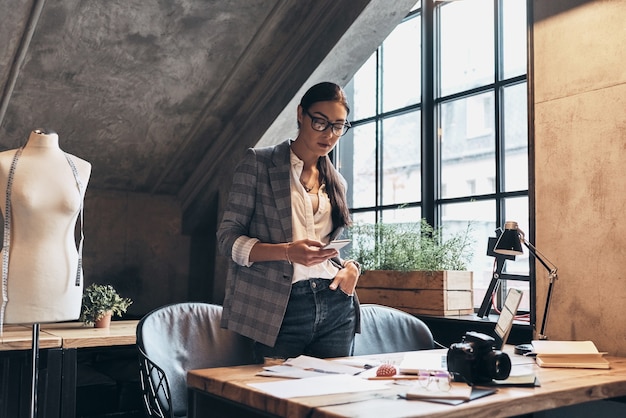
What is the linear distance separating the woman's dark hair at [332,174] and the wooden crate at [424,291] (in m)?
1.57

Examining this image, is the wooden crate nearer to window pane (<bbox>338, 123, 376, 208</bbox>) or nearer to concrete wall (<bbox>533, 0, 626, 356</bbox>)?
concrete wall (<bbox>533, 0, 626, 356</bbox>)

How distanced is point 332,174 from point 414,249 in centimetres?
175

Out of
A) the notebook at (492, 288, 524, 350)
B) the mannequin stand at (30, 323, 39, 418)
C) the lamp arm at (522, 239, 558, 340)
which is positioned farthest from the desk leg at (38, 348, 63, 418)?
the lamp arm at (522, 239, 558, 340)

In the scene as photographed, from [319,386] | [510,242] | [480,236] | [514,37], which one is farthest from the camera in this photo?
[480,236]

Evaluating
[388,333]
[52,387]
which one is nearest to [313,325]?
[388,333]

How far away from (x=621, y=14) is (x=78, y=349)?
10.1 feet

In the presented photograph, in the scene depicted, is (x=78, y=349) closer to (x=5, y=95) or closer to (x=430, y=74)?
(x=5, y=95)

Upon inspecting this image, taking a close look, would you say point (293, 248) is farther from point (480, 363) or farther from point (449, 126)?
point (449, 126)

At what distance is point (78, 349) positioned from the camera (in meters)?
3.66

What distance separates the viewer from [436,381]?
1642mm

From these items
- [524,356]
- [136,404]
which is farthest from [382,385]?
[136,404]

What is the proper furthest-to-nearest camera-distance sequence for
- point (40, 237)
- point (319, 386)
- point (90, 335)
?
point (90, 335) → point (40, 237) → point (319, 386)

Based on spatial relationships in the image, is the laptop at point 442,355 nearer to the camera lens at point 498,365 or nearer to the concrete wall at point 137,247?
the camera lens at point 498,365

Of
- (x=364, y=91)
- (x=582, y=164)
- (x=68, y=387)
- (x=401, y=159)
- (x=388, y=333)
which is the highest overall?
(x=364, y=91)
